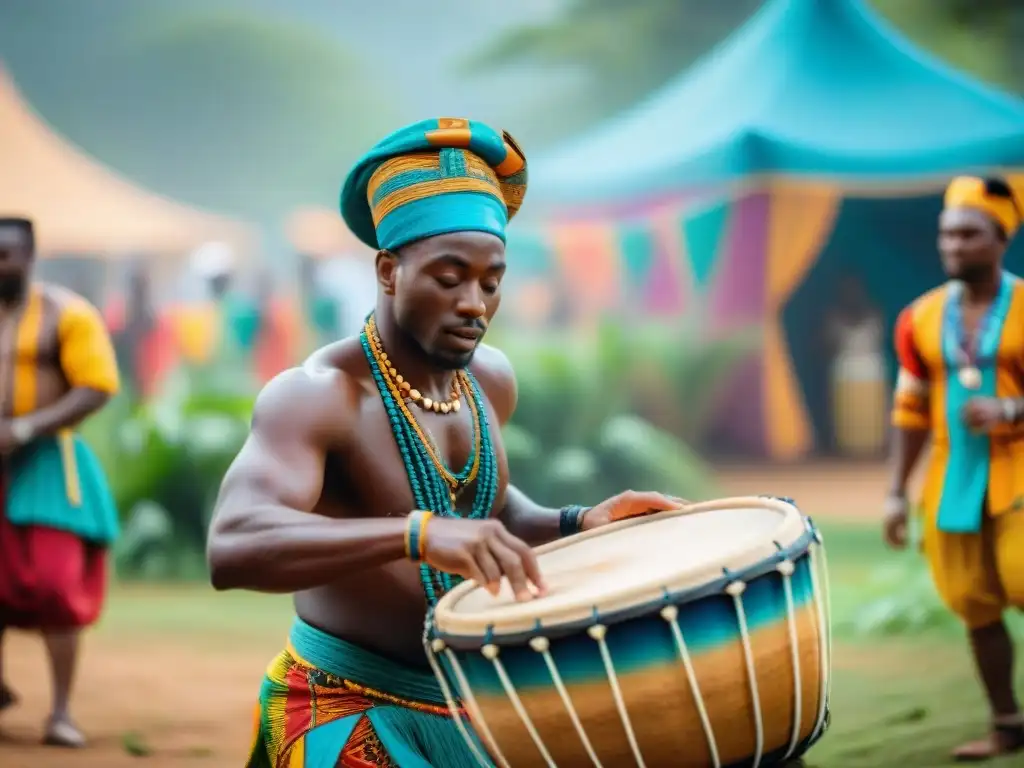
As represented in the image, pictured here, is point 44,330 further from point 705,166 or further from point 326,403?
point 705,166

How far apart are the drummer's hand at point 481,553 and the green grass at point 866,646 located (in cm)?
333

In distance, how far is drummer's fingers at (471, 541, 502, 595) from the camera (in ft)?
7.25

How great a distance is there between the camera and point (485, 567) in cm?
221

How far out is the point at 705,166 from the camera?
12.5 m

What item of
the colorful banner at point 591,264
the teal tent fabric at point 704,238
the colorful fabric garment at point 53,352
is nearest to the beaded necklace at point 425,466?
the colorful fabric garment at point 53,352

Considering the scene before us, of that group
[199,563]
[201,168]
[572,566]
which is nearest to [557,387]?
[199,563]

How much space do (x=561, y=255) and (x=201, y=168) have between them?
219 inches

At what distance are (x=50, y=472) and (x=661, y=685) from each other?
413cm

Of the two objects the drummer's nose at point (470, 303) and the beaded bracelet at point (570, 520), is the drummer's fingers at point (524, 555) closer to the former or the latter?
the drummer's nose at point (470, 303)

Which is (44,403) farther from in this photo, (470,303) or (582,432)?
→ (582,432)

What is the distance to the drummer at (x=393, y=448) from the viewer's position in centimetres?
253

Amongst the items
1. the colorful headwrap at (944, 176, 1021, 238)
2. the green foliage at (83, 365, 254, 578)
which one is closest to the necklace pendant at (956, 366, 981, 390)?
the colorful headwrap at (944, 176, 1021, 238)

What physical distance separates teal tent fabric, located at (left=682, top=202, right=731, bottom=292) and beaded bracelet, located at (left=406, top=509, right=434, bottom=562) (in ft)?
38.7

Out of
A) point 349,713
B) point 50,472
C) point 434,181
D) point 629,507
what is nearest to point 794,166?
point 50,472
